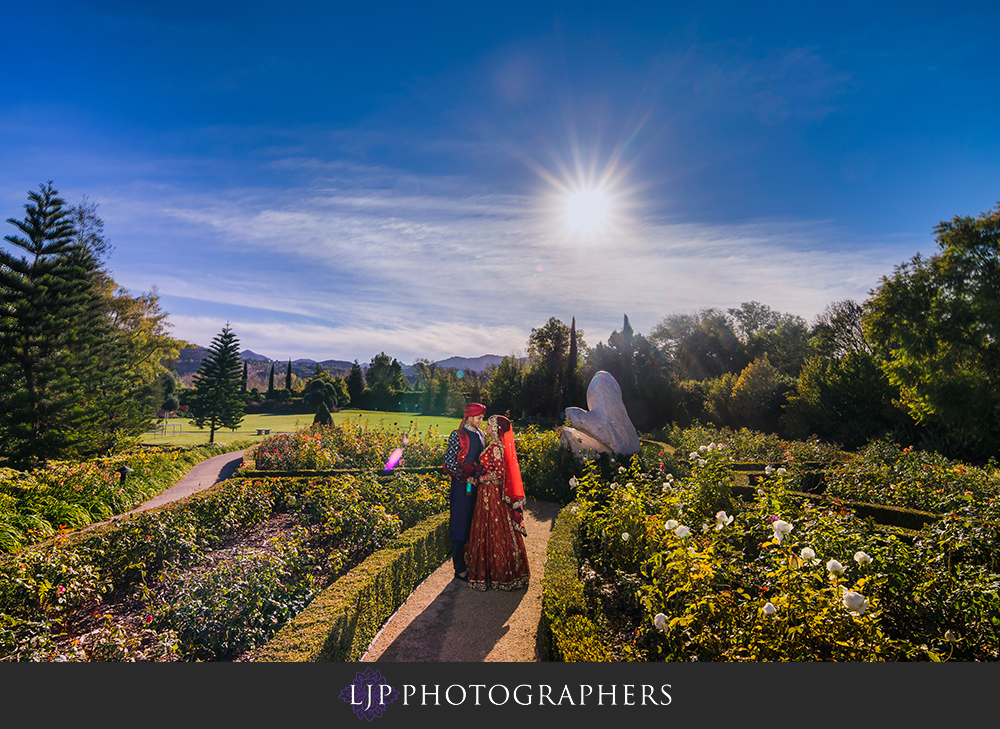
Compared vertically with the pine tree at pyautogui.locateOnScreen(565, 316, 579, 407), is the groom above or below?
below

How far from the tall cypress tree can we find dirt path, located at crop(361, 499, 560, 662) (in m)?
13.0

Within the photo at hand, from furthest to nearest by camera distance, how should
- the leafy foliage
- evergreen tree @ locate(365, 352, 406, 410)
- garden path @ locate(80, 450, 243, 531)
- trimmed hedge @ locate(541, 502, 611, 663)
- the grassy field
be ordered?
evergreen tree @ locate(365, 352, 406, 410), the grassy field, the leafy foliage, garden path @ locate(80, 450, 243, 531), trimmed hedge @ locate(541, 502, 611, 663)

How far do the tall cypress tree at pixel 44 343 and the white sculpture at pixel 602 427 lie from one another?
1310 cm

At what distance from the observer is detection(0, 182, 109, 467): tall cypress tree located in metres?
11.9

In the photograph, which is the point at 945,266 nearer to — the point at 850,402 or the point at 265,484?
the point at 850,402

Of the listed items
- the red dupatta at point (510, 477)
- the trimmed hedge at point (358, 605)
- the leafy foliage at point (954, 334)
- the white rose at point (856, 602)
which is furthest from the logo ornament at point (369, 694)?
the leafy foliage at point (954, 334)

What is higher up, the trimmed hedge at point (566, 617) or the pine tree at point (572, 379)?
the pine tree at point (572, 379)

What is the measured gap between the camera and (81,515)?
26.0 ft

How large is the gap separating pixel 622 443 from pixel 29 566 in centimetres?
866

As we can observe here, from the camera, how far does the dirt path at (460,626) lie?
3.73 metres

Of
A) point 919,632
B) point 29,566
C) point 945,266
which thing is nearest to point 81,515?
point 29,566

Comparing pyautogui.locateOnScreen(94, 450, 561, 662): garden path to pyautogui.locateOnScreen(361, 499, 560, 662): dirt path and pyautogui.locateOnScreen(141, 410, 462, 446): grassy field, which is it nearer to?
pyautogui.locateOnScreen(361, 499, 560, 662): dirt path

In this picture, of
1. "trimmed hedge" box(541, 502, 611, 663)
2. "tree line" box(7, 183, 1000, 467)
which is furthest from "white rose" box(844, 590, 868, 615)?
"tree line" box(7, 183, 1000, 467)

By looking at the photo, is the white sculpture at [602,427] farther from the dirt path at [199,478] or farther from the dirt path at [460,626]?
the dirt path at [199,478]
